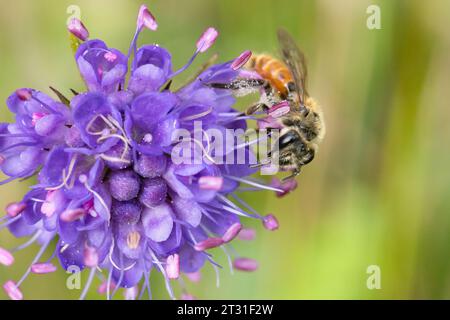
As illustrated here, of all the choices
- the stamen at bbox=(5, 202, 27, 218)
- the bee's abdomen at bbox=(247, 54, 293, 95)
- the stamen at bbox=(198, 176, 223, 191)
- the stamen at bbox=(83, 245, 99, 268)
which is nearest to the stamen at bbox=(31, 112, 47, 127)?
the stamen at bbox=(5, 202, 27, 218)

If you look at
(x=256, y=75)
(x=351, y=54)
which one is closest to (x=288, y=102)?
(x=256, y=75)

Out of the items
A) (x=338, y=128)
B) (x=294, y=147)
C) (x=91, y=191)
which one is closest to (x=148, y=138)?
(x=91, y=191)

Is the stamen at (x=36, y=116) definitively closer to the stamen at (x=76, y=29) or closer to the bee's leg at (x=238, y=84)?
the stamen at (x=76, y=29)

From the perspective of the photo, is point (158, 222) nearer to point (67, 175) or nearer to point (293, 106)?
point (67, 175)

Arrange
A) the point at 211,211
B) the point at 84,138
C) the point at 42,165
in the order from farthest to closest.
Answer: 1. the point at 211,211
2. the point at 42,165
3. the point at 84,138

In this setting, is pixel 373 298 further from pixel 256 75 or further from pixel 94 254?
pixel 94 254

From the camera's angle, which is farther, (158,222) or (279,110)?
(279,110)
